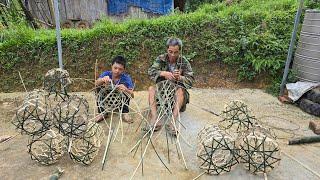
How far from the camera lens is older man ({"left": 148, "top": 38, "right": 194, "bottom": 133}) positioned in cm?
344

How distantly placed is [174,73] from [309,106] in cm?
222

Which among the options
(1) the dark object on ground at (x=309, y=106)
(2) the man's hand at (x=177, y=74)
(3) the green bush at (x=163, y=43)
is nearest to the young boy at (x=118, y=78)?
(2) the man's hand at (x=177, y=74)

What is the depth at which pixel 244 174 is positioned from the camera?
8.85 ft

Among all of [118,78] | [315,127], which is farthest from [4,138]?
[315,127]

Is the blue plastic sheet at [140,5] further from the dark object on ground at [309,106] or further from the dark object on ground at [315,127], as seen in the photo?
the dark object on ground at [315,127]

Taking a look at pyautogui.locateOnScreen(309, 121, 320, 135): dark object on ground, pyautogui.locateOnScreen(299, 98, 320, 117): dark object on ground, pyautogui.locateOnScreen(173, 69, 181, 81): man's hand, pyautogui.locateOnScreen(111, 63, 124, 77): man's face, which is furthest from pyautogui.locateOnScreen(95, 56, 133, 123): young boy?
pyautogui.locateOnScreen(299, 98, 320, 117): dark object on ground

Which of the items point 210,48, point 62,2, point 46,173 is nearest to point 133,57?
point 210,48

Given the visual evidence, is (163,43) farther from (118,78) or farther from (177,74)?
(177,74)

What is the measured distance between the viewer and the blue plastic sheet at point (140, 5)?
32.5ft

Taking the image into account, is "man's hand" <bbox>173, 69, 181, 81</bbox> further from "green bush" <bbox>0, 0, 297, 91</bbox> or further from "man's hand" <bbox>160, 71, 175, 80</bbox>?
"green bush" <bbox>0, 0, 297, 91</bbox>

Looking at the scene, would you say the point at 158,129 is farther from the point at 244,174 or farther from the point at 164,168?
the point at 244,174

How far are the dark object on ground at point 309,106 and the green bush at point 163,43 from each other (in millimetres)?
993

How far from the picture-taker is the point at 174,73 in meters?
3.43

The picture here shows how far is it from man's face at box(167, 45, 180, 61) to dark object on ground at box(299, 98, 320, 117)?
216cm
